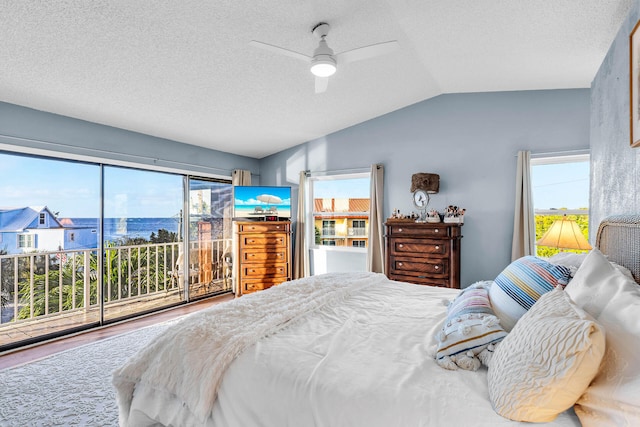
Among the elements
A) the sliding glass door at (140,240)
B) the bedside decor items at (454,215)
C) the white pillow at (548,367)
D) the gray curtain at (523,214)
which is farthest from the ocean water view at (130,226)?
the gray curtain at (523,214)

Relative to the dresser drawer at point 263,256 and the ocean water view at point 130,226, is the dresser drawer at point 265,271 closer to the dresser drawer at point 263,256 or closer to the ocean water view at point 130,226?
the dresser drawer at point 263,256

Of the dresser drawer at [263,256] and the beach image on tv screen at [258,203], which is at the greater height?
Result: the beach image on tv screen at [258,203]

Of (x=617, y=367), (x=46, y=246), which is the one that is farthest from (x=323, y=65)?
(x=46, y=246)

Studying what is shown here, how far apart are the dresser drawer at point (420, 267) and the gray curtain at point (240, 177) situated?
2870 millimetres

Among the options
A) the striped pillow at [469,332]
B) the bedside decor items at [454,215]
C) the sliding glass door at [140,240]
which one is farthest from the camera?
the sliding glass door at [140,240]

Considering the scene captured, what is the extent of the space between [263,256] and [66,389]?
2821mm

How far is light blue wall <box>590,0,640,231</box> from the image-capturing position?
5.91 feet

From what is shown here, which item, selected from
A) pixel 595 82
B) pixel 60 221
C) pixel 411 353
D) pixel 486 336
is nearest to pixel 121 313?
pixel 60 221

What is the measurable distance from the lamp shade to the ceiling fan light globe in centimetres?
224

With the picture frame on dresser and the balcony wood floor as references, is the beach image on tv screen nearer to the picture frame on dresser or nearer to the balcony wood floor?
the balcony wood floor

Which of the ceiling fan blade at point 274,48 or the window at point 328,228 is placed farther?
the window at point 328,228

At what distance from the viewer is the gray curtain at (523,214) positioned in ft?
11.6

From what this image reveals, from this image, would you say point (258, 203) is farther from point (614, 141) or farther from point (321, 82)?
point (614, 141)

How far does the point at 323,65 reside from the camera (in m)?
2.30
